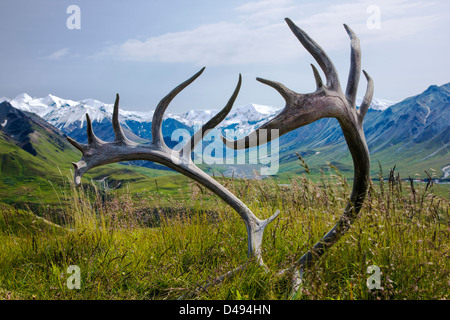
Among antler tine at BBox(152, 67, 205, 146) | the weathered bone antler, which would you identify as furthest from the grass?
antler tine at BBox(152, 67, 205, 146)

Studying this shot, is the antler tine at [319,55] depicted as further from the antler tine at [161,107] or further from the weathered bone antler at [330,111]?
the antler tine at [161,107]

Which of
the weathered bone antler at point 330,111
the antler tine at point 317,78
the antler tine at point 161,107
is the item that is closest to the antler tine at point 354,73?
the weathered bone antler at point 330,111

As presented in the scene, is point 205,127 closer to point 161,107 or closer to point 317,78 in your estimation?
point 161,107

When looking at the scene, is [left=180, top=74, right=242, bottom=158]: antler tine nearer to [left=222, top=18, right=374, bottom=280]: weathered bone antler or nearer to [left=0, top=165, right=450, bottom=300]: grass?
[left=222, top=18, right=374, bottom=280]: weathered bone antler

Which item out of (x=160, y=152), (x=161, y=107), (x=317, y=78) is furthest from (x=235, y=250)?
(x=317, y=78)

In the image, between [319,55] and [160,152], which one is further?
[160,152]

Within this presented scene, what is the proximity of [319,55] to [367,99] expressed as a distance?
1.02 metres

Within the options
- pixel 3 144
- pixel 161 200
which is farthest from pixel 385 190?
pixel 3 144

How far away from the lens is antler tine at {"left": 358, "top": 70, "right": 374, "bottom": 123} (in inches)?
156

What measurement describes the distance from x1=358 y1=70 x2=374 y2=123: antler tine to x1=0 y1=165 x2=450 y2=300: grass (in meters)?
1.16

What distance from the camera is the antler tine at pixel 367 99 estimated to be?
13.0 ft

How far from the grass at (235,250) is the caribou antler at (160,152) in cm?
60

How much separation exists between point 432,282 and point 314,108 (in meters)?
2.11

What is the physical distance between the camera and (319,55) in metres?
3.56
